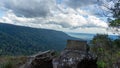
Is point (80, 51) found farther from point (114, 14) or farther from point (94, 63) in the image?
point (114, 14)

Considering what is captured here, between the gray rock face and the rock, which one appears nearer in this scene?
the gray rock face

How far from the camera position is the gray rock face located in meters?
9.52

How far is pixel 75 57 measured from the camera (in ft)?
31.2

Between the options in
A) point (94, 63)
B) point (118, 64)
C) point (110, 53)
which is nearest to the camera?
point (118, 64)

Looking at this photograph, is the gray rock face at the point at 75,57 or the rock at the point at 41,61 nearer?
the gray rock face at the point at 75,57

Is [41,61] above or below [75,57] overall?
below

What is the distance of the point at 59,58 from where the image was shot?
9719 millimetres

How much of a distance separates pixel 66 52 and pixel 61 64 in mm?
462

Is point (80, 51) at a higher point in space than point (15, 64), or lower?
A: higher

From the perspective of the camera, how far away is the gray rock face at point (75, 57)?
31.2 feet

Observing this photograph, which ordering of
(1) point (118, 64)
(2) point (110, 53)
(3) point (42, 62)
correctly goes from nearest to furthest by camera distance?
(1) point (118, 64) < (3) point (42, 62) < (2) point (110, 53)

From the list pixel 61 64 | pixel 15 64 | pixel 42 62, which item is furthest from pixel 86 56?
pixel 15 64

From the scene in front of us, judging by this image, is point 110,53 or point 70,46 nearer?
point 70,46

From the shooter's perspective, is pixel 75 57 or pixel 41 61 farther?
pixel 41 61
